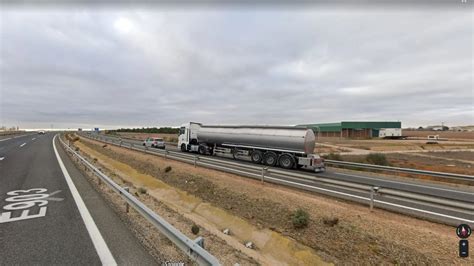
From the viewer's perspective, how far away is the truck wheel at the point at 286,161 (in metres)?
18.8

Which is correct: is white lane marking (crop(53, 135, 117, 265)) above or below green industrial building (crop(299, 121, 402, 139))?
below

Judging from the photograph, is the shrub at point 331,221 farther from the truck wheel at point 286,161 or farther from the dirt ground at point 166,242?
the truck wheel at point 286,161

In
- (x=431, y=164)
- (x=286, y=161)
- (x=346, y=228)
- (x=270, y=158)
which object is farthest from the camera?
(x=431, y=164)

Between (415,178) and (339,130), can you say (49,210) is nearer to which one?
(415,178)

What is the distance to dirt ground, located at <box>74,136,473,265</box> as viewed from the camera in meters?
5.84

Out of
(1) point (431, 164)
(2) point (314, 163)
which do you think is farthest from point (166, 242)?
(1) point (431, 164)

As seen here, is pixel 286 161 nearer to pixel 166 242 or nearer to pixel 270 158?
pixel 270 158

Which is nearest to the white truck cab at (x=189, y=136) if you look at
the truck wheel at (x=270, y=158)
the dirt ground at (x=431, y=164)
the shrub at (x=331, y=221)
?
the truck wheel at (x=270, y=158)

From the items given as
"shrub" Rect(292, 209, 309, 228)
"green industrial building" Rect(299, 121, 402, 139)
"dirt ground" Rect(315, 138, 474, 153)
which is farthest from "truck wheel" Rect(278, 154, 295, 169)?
"green industrial building" Rect(299, 121, 402, 139)

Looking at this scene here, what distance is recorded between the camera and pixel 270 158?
2027 centimetres

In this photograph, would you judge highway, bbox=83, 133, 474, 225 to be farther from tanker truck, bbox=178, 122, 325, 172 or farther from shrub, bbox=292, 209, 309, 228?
tanker truck, bbox=178, 122, 325, 172

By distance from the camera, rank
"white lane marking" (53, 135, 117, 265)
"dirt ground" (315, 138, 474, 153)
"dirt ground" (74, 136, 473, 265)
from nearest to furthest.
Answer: "white lane marking" (53, 135, 117, 265) → "dirt ground" (74, 136, 473, 265) → "dirt ground" (315, 138, 474, 153)

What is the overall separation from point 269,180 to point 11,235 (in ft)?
31.3

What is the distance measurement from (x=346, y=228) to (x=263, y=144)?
13975 mm
